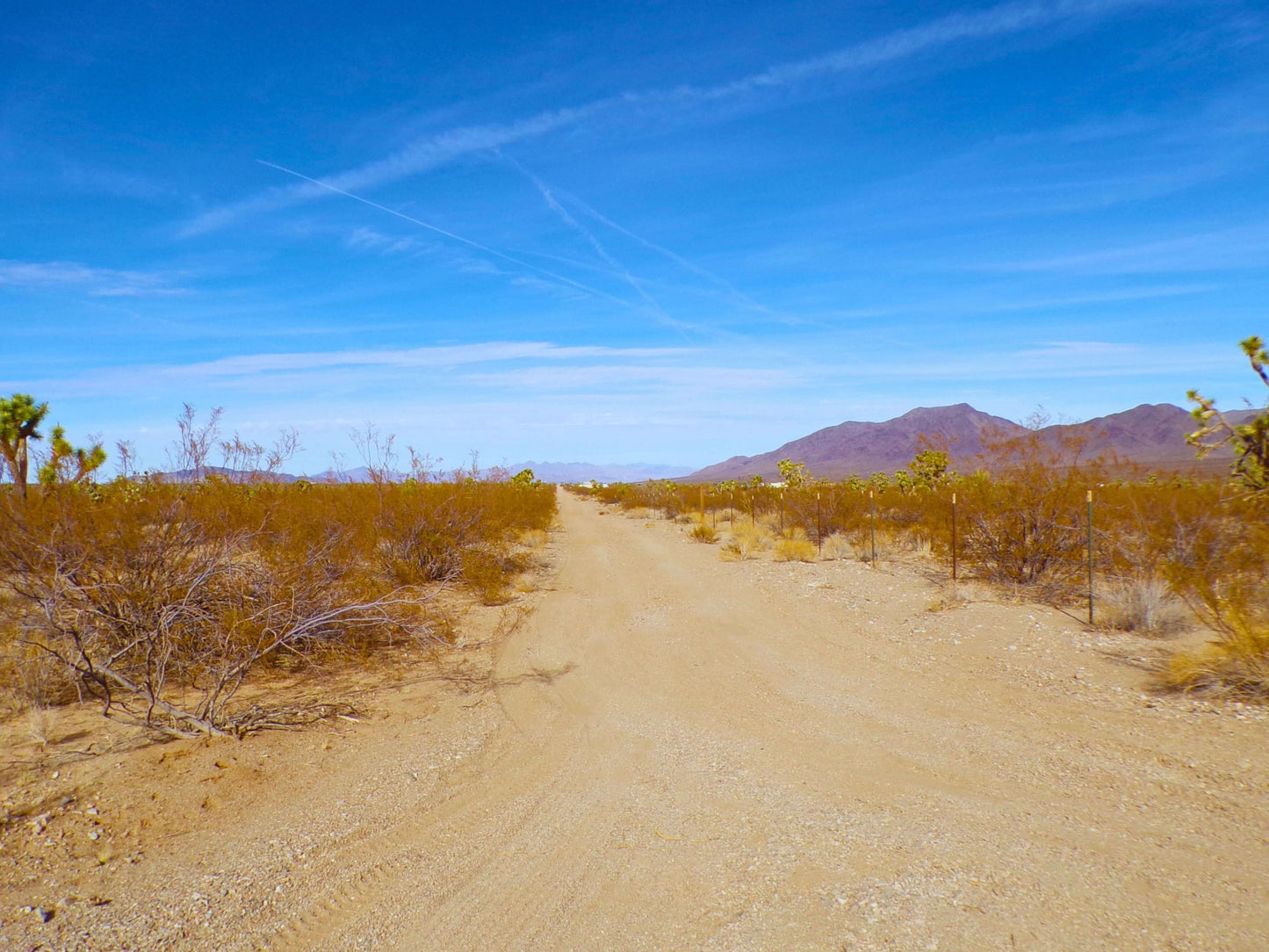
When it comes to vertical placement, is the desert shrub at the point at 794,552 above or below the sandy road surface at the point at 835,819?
above

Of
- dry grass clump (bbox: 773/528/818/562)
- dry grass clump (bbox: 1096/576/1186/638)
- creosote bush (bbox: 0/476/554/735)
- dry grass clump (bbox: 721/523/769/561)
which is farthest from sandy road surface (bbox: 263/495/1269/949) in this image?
dry grass clump (bbox: 721/523/769/561)

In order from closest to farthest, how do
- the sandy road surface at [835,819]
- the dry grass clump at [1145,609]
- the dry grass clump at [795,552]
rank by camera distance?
the sandy road surface at [835,819] → the dry grass clump at [1145,609] → the dry grass clump at [795,552]

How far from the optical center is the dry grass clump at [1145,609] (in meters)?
9.09

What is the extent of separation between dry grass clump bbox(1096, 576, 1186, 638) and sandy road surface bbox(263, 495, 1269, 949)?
953 mm

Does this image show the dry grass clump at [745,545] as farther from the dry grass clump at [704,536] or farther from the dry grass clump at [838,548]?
the dry grass clump at [838,548]

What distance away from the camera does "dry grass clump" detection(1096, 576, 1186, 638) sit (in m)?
9.09

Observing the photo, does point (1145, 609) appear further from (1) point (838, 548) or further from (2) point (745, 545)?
(2) point (745, 545)

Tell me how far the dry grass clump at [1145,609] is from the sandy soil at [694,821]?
0.82m

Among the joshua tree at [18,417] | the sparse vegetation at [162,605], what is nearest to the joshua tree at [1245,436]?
the sparse vegetation at [162,605]

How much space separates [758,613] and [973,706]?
5158 mm

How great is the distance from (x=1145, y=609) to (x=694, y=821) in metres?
7.62

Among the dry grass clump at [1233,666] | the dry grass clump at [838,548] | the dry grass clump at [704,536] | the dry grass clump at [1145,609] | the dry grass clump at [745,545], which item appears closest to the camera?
the dry grass clump at [1233,666]

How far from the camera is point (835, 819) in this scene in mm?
4820

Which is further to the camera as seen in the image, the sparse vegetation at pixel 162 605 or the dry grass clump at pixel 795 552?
the dry grass clump at pixel 795 552
